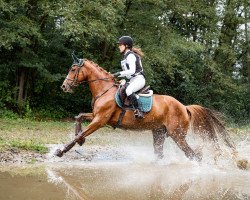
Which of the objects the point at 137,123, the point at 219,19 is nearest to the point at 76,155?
the point at 137,123

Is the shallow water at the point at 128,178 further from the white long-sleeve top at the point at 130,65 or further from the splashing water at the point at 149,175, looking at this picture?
the white long-sleeve top at the point at 130,65

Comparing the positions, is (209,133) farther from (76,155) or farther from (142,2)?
(142,2)

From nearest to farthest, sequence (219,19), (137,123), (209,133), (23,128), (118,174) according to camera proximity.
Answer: (118,174)
(137,123)
(209,133)
(23,128)
(219,19)

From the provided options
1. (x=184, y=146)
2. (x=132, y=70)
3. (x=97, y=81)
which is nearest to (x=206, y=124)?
(x=184, y=146)

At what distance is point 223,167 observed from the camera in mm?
10352

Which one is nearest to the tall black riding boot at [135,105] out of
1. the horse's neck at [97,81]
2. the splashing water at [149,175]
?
the horse's neck at [97,81]

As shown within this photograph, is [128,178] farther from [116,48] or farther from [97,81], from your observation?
[116,48]

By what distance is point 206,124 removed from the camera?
11156 millimetres

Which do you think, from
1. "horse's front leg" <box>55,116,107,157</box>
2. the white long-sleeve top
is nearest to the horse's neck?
the white long-sleeve top

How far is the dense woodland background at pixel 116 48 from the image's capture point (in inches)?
790

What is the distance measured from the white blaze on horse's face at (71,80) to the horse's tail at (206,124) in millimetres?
2943

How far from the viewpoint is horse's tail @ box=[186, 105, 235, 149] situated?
11.1m

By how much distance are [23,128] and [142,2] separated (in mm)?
11393

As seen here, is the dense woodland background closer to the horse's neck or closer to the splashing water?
the horse's neck
